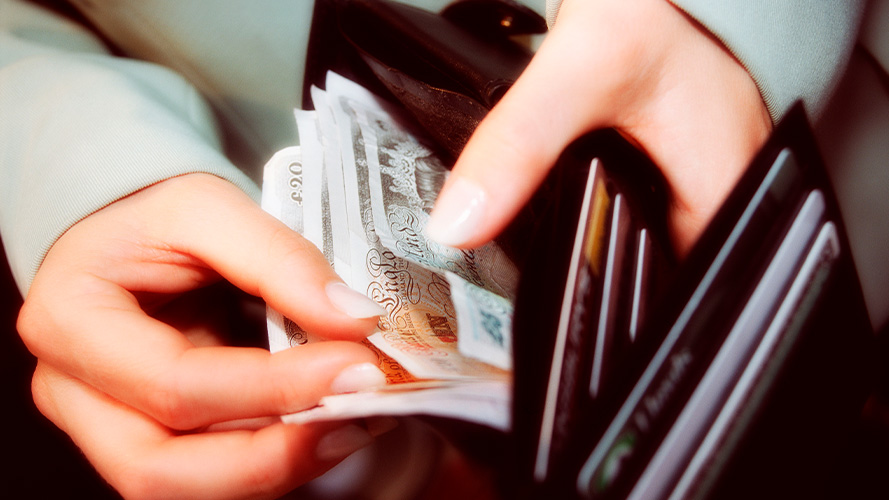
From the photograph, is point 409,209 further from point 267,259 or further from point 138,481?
point 138,481

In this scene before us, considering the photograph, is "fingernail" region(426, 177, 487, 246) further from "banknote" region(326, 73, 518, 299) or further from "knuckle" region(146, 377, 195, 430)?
"knuckle" region(146, 377, 195, 430)

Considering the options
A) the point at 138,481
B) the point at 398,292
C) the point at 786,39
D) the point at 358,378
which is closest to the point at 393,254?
the point at 398,292

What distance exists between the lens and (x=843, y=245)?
276 mm

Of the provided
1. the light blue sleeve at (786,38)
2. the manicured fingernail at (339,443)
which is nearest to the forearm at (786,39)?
the light blue sleeve at (786,38)

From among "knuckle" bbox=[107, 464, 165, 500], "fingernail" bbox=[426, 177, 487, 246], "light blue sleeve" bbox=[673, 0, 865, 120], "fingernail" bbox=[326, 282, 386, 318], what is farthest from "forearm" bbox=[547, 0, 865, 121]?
"knuckle" bbox=[107, 464, 165, 500]

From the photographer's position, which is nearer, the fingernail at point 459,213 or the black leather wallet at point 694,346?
the black leather wallet at point 694,346

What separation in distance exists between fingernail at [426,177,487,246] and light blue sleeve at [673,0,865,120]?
288 millimetres

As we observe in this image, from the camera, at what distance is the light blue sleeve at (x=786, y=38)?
0.41m

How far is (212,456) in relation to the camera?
0.44m

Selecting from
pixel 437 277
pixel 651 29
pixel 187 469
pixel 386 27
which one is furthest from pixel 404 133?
pixel 187 469

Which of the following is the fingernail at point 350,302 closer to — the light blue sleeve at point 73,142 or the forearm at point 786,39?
the light blue sleeve at point 73,142

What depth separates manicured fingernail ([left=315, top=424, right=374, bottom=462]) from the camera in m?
0.42

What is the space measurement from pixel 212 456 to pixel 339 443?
0.43ft

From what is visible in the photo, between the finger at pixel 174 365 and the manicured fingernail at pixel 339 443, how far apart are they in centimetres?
5
